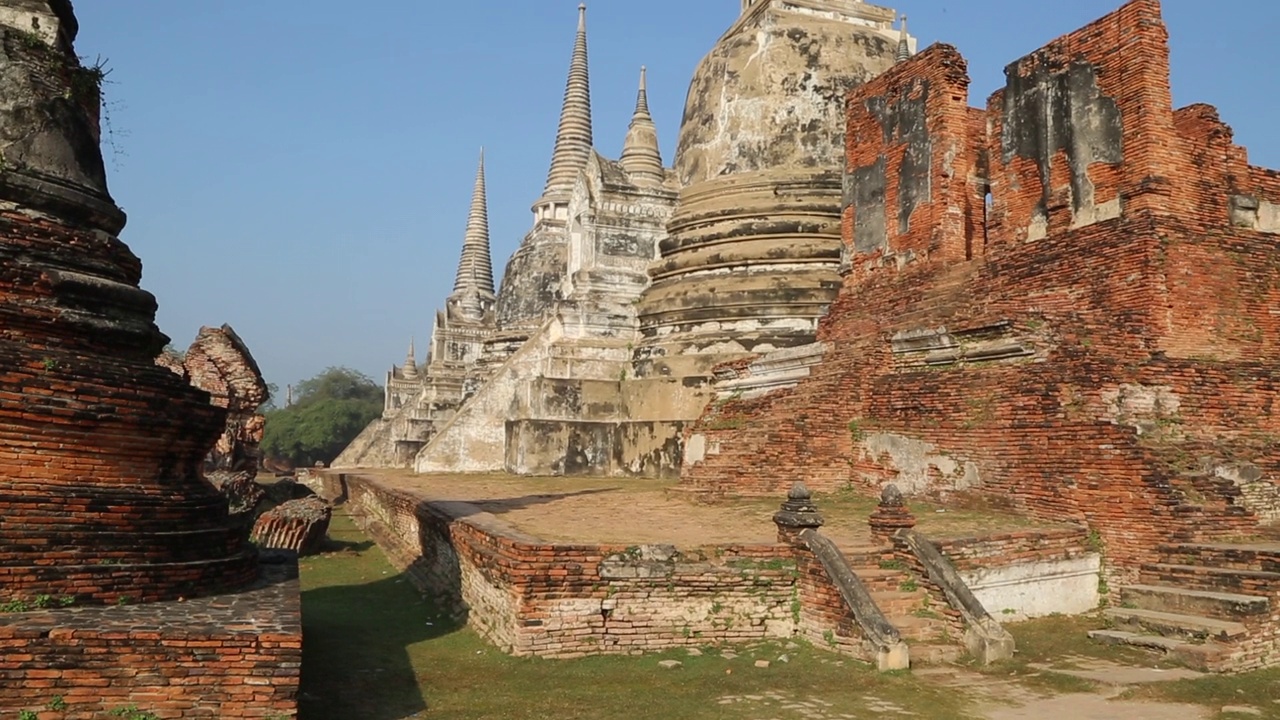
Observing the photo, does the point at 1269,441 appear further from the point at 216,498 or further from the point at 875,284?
the point at 216,498

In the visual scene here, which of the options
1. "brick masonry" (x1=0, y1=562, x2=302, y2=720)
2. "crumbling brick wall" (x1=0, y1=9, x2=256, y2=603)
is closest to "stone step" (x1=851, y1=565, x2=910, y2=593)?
"brick masonry" (x1=0, y1=562, x2=302, y2=720)

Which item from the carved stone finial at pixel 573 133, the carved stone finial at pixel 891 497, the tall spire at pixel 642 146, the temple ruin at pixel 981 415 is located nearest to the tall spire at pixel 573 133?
the carved stone finial at pixel 573 133

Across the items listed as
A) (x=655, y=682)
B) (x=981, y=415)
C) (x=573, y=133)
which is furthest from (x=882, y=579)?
(x=573, y=133)

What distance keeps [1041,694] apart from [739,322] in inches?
441

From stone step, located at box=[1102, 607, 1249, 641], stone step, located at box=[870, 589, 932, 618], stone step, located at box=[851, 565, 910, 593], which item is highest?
stone step, located at box=[851, 565, 910, 593]

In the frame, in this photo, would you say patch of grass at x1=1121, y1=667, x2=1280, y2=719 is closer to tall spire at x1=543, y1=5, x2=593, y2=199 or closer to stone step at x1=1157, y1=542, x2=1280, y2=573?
stone step at x1=1157, y1=542, x2=1280, y2=573

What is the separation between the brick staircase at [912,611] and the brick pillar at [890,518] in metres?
0.21

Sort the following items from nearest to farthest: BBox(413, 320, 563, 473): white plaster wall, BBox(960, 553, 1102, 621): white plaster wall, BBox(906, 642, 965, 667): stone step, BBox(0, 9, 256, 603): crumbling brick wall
Answer: BBox(0, 9, 256, 603): crumbling brick wall
BBox(906, 642, 965, 667): stone step
BBox(960, 553, 1102, 621): white plaster wall
BBox(413, 320, 563, 473): white plaster wall

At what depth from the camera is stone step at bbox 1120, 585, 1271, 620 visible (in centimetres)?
707

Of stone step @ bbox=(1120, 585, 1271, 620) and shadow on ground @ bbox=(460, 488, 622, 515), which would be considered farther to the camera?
shadow on ground @ bbox=(460, 488, 622, 515)

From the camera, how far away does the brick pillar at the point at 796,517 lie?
794cm

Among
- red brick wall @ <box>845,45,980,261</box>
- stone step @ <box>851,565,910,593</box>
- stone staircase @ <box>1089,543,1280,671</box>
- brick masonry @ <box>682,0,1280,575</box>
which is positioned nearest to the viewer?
stone staircase @ <box>1089,543,1280,671</box>

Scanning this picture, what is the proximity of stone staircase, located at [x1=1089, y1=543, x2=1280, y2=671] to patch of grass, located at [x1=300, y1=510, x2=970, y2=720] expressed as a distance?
6.10 ft

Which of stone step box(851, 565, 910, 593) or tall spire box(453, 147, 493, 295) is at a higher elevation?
tall spire box(453, 147, 493, 295)
